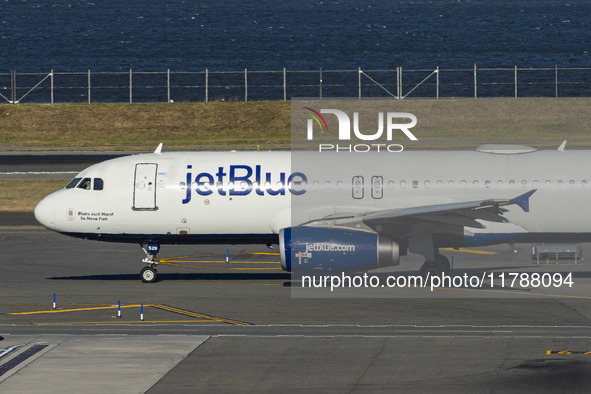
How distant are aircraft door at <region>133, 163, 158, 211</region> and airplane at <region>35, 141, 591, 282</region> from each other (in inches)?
1.5

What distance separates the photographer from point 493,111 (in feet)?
→ 263

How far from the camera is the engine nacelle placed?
1385 inches

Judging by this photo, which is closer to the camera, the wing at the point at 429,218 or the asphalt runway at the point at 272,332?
the asphalt runway at the point at 272,332

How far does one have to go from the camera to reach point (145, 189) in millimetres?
Answer: 38719

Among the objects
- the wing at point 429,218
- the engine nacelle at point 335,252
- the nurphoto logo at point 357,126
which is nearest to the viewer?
the engine nacelle at point 335,252

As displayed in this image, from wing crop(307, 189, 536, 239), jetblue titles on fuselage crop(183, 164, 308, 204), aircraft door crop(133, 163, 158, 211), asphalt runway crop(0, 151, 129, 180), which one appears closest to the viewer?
wing crop(307, 189, 536, 239)

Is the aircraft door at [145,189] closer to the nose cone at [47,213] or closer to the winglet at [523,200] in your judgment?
the nose cone at [47,213]

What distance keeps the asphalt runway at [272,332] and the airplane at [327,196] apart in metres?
2.03

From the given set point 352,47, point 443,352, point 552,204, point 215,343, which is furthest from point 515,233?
point 352,47

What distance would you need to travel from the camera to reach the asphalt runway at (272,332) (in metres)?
25.2

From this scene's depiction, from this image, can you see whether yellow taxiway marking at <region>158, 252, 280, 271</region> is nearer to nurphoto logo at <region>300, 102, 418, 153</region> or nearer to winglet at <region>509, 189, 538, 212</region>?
winglet at <region>509, 189, 538, 212</region>

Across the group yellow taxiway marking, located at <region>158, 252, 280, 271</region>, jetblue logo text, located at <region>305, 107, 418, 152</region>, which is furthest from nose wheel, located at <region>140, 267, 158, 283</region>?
jetblue logo text, located at <region>305, 107, 418, 152</region>

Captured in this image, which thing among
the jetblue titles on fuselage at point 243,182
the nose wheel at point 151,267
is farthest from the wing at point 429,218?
the nose wheel at point 151,267

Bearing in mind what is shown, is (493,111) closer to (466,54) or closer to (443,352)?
(443,352)
